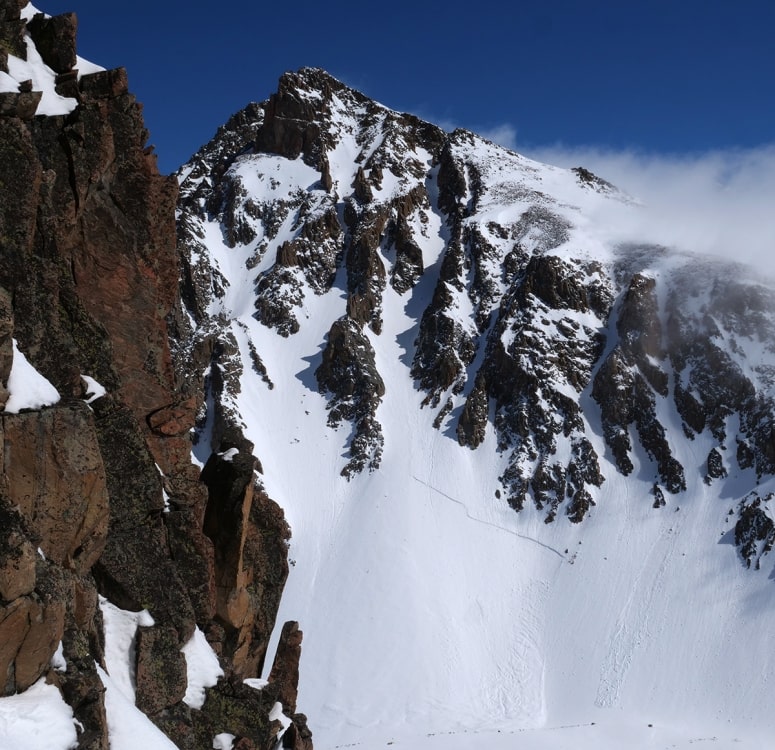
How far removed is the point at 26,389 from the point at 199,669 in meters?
8.78

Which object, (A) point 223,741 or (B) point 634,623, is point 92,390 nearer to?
(A) point 223,741

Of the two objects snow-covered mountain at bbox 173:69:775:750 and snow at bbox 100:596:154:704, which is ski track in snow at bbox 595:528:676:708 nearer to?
snow-covered mountain at bbox 173:69:775:750

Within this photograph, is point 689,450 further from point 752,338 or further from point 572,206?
point 572,206

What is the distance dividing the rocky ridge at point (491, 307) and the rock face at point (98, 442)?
78258mm

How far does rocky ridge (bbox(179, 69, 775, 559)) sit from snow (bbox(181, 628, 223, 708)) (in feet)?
257

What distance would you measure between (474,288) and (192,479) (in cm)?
10498

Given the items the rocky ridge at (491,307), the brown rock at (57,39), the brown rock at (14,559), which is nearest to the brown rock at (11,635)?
the brown rock at (14,559)

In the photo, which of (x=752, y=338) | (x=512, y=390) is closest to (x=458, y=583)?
(x=512, y=390)

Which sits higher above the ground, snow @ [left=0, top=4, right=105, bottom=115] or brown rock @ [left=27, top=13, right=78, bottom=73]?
brown rock @ [left=27, top=13, right=78, bottom=73]

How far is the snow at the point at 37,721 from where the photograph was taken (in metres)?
11.9

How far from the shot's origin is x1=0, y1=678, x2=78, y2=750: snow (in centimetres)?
1185

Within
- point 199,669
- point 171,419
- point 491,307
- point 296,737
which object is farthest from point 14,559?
point 491,307

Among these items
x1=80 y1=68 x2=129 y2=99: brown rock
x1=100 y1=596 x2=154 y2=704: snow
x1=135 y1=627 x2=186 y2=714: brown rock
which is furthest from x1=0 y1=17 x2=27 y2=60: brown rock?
x1=135 y1=627 x2=186 y2=714: brown rock

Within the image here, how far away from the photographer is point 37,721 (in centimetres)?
1242
